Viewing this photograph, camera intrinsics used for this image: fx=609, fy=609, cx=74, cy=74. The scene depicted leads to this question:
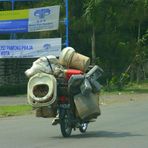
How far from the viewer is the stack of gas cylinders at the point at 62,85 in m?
14.4

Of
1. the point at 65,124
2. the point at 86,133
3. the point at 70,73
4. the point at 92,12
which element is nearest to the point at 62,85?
the point at 70,73

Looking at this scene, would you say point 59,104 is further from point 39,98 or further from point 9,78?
point 9,78

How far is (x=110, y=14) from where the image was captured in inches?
1480

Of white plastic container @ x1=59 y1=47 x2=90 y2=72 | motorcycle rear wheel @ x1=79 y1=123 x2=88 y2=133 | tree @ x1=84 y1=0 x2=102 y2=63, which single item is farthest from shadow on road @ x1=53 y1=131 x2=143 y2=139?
tree @ x1=84 y1=0 x2=102 y2=63

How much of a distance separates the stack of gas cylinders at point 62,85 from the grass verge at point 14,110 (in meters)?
7.15

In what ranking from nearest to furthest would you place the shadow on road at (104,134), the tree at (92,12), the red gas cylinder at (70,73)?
the shadow on road at (104,134)
the red gas cylinder at (70,73)
the tree at (92,12)

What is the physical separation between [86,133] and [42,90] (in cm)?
191

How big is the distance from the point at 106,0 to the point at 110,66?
874cm

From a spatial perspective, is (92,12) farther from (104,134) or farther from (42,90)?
(42,90)

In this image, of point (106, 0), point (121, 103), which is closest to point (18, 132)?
point (121, 103)

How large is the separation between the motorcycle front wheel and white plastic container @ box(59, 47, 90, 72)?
50.2 inches

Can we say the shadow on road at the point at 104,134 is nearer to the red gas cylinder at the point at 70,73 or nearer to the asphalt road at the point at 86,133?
the asphalt road at the point at 86,133

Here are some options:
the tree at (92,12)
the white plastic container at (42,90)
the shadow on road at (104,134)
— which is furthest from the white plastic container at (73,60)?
the tree at (92,12)

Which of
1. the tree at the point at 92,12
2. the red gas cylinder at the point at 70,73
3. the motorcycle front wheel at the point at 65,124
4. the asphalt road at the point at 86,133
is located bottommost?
the asphalt road at the point at 86,133
